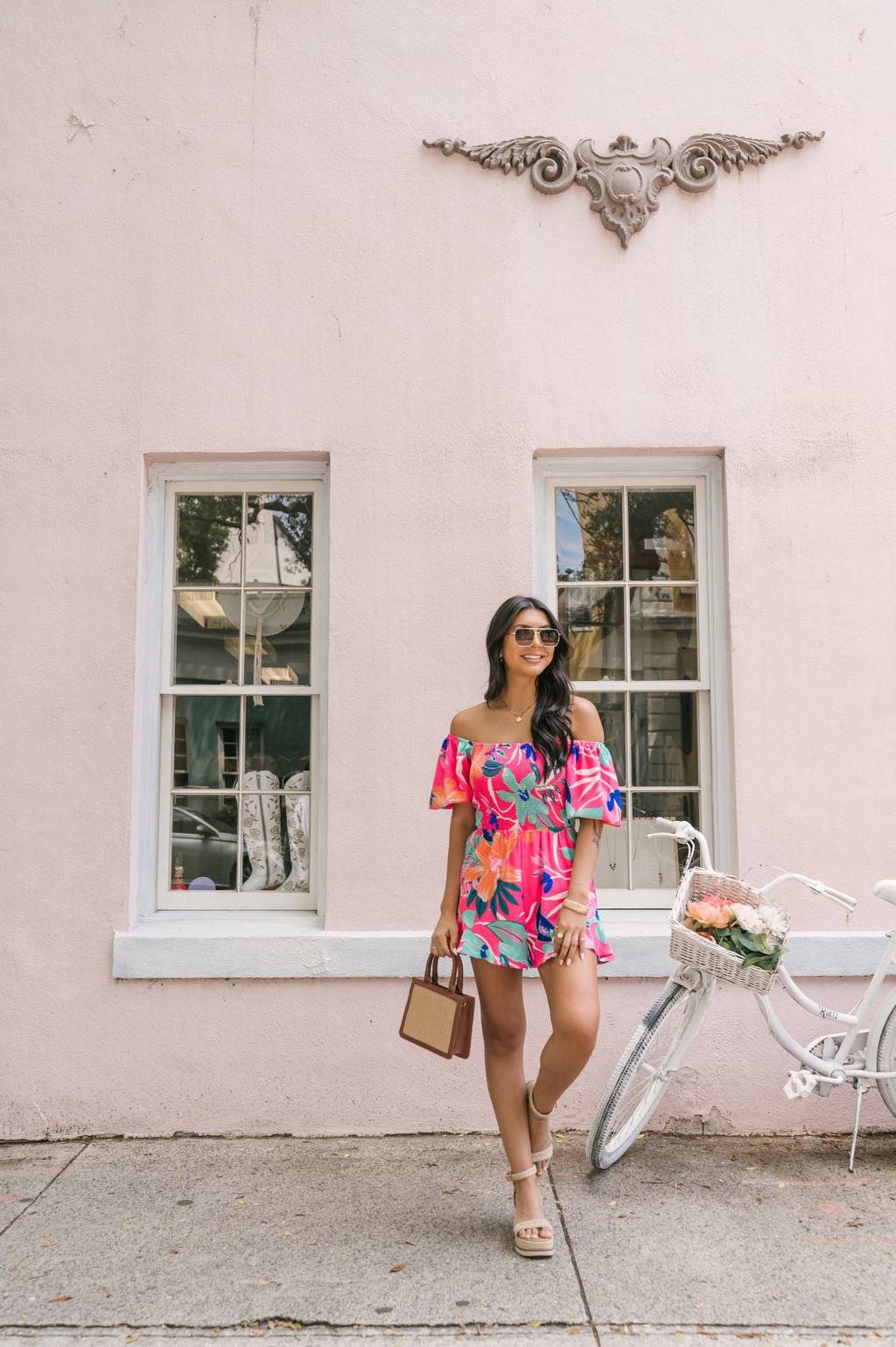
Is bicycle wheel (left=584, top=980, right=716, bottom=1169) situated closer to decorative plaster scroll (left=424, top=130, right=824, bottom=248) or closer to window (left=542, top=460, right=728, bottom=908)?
window (left=542, top=460, right=728, bottom=908)

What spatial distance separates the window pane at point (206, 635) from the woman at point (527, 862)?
1.65 metres

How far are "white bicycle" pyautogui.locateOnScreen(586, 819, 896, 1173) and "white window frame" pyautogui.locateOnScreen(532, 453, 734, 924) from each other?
0.61 meters

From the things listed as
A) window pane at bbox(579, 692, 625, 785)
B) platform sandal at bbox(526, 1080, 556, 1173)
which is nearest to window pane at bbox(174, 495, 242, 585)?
window pane at bbox(579, 692, 625, 785)

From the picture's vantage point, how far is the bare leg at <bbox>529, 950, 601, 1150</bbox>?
302 centimetres

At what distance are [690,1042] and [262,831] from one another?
6.50ft

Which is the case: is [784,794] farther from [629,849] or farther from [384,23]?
[384,23]

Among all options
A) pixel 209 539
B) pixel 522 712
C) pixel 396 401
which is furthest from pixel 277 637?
pixel 522 712

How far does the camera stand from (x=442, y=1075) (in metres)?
4.14

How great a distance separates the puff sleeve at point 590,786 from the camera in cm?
313

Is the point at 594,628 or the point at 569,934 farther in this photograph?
the point at 594,628

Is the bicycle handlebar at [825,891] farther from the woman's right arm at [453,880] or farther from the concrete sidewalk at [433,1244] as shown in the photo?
the woman's right arm at [453,880]

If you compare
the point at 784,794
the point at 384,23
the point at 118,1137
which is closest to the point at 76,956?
the point at 118,1137

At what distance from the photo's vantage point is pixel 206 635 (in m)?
4.57

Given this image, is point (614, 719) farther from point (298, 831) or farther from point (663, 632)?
point (298, 831)
